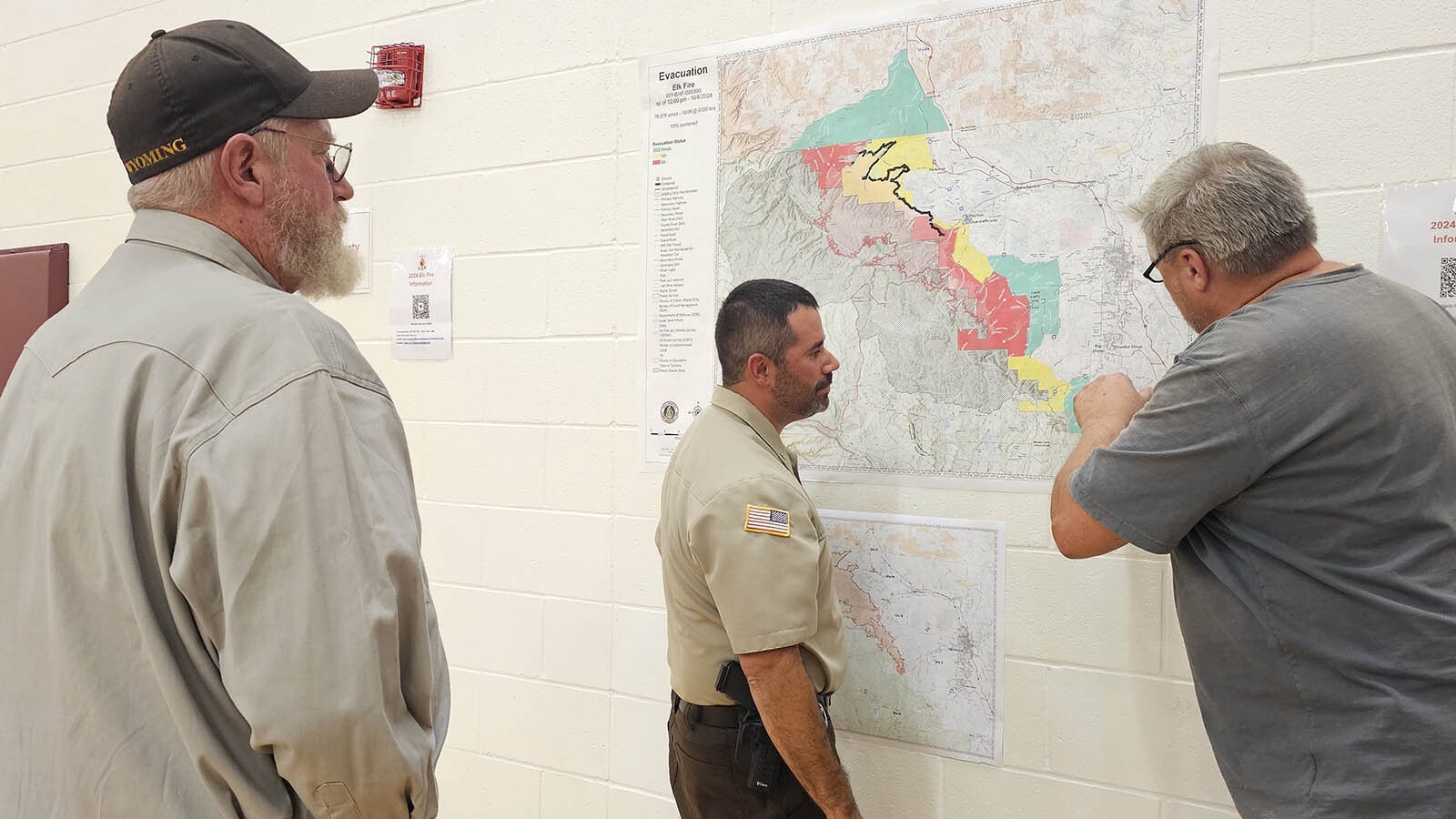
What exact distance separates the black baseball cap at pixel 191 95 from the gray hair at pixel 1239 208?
1.29m

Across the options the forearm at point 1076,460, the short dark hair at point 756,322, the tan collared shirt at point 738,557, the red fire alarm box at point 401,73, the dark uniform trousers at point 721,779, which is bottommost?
the dark uniform trousers at point 721,779

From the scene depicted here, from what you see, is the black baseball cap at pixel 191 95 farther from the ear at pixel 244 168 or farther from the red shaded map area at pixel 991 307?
the red shaded map area at pixel 991 307

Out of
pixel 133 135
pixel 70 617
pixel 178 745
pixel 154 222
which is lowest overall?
pixel 178 745

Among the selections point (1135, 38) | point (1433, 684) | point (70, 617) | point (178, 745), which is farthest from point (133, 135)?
point (1433, 684)

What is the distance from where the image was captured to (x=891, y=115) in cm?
216

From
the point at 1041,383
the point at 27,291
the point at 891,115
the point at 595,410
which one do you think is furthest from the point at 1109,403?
the point at 27,291

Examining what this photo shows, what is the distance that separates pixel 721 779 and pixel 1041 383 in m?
0.97

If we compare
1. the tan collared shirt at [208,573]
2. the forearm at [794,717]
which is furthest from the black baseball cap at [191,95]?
the forearm at [794,717]

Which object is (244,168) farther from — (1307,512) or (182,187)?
(1307,512)

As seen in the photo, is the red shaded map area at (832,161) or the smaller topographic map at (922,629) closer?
the smaller topographic map at (922,629)

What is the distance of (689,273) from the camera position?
2.42 meters

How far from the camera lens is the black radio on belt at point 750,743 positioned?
6.12 ft

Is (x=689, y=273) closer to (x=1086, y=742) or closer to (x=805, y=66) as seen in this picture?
(x=805, y=66)

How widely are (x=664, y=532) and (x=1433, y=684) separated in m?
1.26
